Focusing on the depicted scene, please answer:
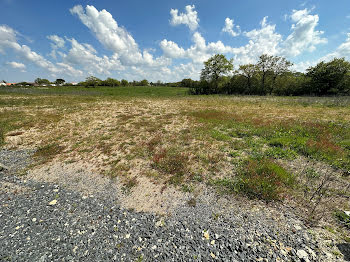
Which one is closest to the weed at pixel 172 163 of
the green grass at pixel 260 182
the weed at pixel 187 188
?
the weed at pixel 187 188

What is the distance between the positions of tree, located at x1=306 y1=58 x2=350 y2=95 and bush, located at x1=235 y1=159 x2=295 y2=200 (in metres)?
55.1

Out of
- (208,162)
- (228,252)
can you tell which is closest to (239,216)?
(228,252)

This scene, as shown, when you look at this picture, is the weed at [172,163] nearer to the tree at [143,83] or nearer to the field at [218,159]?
the field at [218,159]

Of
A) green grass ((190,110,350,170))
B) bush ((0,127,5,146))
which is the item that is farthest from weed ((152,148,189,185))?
bush ((0,127,5,146))

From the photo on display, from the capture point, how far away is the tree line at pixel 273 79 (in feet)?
130

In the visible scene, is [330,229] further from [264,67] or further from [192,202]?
[264,67]

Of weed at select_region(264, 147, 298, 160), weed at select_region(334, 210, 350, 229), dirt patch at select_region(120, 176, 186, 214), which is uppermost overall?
weed at select_region(264, 147, 298, 160)

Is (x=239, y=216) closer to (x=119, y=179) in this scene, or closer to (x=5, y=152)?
(x=119, y=179)

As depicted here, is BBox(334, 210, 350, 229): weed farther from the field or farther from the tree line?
the tree line

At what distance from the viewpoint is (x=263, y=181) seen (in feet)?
16.0

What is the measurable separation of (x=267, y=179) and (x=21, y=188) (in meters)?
9.03

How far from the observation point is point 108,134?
10570 mm

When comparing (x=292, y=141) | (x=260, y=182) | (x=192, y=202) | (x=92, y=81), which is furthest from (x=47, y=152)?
(x=92, y=81)

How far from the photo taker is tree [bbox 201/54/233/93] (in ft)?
170
